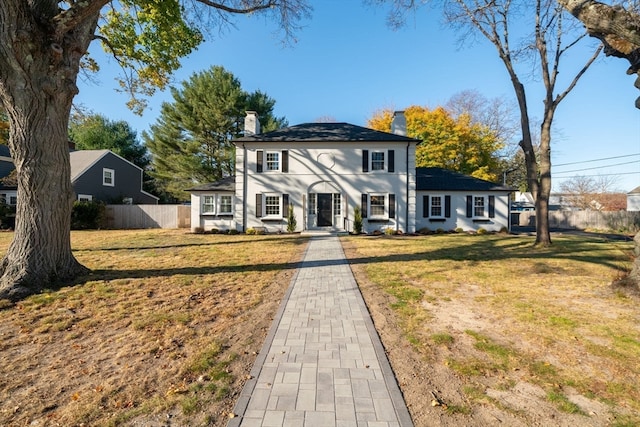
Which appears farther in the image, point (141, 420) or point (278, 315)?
point (278, 315)

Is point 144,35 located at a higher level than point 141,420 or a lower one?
higher

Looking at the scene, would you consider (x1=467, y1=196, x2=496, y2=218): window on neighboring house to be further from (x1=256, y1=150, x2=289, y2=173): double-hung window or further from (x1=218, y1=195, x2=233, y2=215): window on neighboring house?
(x1=218, y1=195, x2=233, y2=215): window on neighboring house

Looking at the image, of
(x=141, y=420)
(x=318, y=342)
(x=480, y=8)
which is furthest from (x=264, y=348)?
(x=480, y=8)

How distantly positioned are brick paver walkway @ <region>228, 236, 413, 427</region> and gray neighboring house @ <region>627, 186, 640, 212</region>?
4753cm

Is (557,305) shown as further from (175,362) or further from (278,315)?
(175,362)

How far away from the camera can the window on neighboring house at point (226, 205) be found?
1912 cm

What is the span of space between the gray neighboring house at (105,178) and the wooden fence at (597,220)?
130 feet

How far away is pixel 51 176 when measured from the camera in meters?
6.35

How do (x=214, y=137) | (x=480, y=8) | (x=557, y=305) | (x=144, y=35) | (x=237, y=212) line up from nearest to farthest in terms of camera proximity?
(x=557, y=305), (x=144, y=35), (x=480, y=8), (x=237, y=212), (x=214, y=137)

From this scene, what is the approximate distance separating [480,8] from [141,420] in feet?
48.5

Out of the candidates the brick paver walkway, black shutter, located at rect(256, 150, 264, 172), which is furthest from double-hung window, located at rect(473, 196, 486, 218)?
the brick paver walkway

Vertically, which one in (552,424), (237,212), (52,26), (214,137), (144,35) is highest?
(214,137)

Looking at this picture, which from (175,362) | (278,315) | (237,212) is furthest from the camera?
(237,212)

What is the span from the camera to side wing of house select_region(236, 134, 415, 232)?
18.2 m
